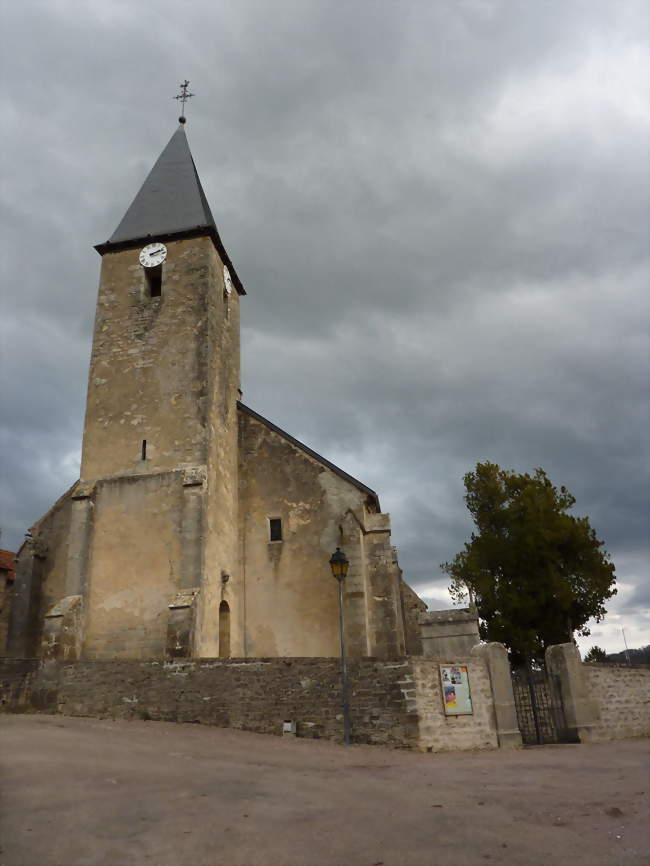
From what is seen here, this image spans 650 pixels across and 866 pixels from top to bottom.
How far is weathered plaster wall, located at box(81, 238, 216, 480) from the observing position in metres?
18.6

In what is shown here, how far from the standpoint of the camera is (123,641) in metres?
16.5

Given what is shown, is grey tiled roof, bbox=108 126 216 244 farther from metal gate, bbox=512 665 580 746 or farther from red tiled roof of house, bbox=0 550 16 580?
metal gate, bbox=512 665 580 746

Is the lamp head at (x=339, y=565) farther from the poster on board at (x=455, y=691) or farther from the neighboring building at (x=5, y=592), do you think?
the neighboring building at (x=5, y=592)

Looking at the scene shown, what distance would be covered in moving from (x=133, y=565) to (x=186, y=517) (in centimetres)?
204

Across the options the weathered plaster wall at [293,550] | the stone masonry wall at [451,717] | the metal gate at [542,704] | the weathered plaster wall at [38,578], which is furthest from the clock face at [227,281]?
the metal gate at [542,704]

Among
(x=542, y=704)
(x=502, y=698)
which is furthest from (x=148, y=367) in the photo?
(x=542, y=704)

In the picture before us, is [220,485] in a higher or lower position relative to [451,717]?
higher

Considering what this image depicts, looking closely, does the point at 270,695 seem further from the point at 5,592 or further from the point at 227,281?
the point at 227,281

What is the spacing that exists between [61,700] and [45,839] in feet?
29.1

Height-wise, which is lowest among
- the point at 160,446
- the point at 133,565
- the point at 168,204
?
the point at 133,565

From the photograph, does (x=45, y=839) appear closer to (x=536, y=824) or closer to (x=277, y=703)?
(x=536, y=824)

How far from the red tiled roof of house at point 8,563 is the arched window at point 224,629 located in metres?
8.78

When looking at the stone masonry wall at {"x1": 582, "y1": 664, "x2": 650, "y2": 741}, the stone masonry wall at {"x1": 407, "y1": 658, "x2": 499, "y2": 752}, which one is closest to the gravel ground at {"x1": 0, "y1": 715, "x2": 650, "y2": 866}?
the stone masonry wall at {"x1": 407, "y1": 658, "x2": 499, "y2": 752}

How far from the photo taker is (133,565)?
56.4 ft
